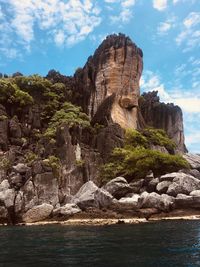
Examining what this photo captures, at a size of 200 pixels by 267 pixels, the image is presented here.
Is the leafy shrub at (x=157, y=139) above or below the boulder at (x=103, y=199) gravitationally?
above

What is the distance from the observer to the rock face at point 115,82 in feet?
229

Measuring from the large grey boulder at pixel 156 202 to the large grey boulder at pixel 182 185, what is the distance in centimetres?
229

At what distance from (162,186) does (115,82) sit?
98.0 feet

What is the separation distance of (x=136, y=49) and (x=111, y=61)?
620 centimetres

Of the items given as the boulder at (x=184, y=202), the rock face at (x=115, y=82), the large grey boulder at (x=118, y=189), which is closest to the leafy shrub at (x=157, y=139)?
the rock face at (x=115, y=82)

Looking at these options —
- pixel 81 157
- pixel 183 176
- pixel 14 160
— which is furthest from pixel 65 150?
pixel 183 176

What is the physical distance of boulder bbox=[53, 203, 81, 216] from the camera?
1693 inches

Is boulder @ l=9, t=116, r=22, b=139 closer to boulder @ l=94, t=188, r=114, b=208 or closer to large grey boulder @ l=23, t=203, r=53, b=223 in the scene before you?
large grey boulder @ l=23, t=203, r=53, b=223

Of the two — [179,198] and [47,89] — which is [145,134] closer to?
[47,89]

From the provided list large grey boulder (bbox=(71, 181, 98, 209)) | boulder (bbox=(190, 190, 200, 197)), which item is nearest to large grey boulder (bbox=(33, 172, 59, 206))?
large grey boulder (bbox=(71, 181, 98, 209))

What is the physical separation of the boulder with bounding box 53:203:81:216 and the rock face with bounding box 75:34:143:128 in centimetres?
2733

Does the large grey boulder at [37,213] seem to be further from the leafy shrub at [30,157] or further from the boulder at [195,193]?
the boulder at [195,193]

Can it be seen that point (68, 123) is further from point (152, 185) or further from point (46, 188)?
point (152, 185)

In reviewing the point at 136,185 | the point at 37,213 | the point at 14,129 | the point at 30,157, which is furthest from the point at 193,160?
the point at 37,213
